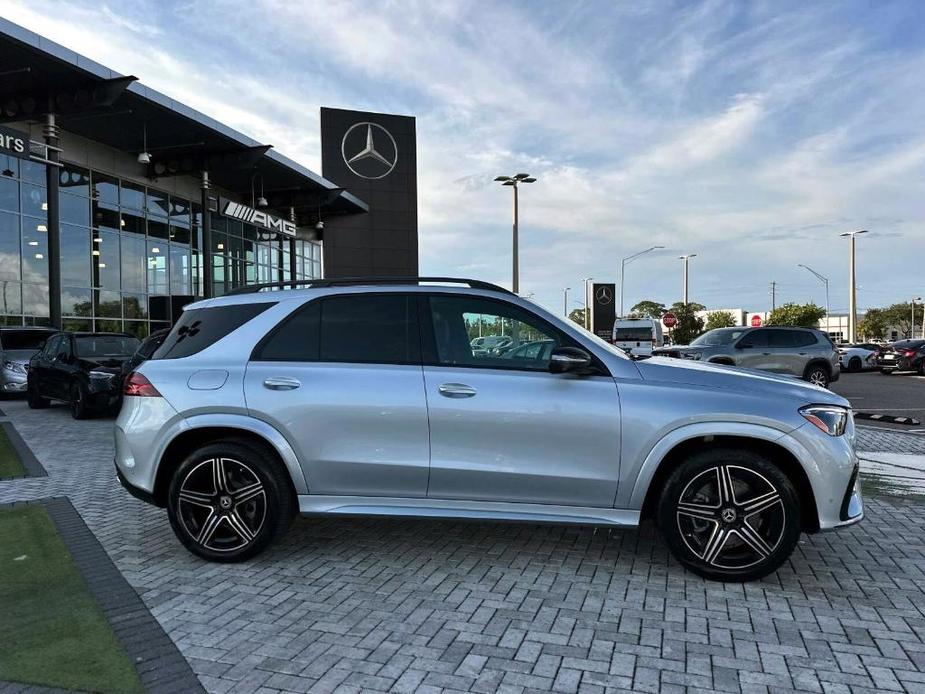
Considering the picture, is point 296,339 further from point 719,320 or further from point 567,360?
point 719,320

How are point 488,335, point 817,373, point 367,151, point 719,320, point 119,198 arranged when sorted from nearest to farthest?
point 488,335 < point 817,373 < point 119,198 < point 367,151 < point 719,320

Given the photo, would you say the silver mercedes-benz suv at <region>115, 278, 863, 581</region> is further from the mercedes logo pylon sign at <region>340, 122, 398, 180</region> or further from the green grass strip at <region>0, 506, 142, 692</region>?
the mercedes logo pylon sign at <region>340, 122, 398, 180</region>

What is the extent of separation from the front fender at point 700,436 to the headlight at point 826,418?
17 cm

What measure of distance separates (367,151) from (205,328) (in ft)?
127

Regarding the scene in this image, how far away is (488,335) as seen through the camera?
4.07m

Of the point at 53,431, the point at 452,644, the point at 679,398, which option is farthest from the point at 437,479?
the point at 53,431

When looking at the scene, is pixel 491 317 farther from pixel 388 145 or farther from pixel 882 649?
pixel 388 145

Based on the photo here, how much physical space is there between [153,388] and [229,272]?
28769 mm

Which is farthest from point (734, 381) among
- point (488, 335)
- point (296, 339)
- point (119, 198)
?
point (119, 198)

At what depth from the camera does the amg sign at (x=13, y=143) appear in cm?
1691

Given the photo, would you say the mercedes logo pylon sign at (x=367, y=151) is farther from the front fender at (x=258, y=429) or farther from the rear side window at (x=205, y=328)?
the front fender at (x=258, y=429)

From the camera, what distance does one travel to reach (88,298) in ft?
75.0

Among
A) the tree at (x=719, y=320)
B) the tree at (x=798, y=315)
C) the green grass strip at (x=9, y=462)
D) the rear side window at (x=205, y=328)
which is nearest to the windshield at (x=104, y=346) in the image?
the green grass strip at (x=9, y=462)

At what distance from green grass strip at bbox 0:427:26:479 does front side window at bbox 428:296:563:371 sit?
551cm
